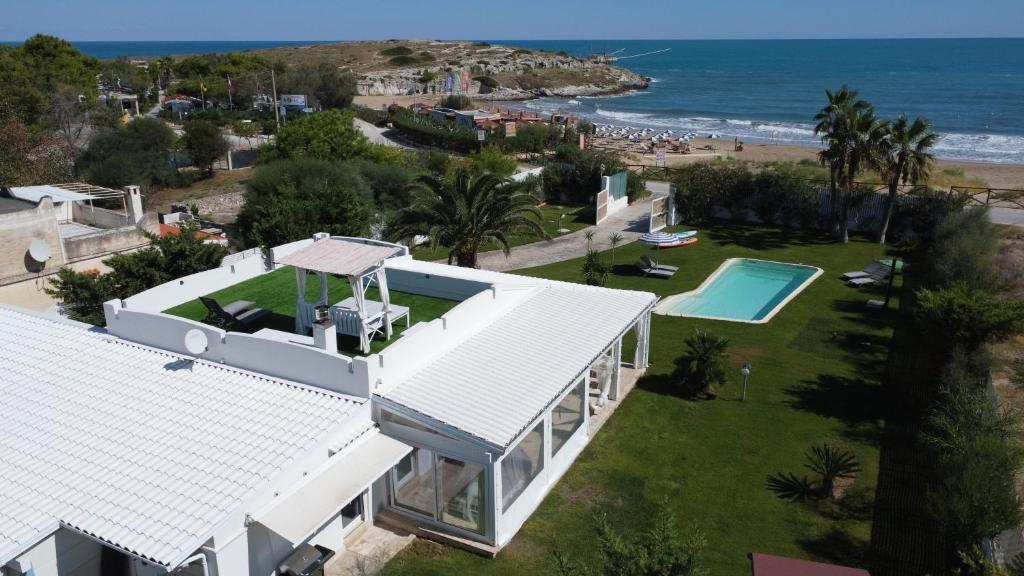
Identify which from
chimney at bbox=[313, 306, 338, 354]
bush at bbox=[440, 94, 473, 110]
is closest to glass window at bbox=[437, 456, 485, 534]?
chimney at bbox=[313, 306, 338, 354]

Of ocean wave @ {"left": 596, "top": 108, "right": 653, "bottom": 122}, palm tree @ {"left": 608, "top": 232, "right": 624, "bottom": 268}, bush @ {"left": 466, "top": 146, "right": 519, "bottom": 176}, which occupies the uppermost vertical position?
ocean wave @ {"left": 596, "top": 108, "right": 653, "bottom": 122}

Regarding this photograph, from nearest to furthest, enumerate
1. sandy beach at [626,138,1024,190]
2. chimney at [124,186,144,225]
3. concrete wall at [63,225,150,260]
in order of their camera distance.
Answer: concrete wall at [63,225,150,260], chimney at [124,186,144,225], sandy beach at [626,138,1024,190]

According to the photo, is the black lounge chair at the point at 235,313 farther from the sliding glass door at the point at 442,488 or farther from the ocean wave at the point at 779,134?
the ocean wave at the point at 779,134

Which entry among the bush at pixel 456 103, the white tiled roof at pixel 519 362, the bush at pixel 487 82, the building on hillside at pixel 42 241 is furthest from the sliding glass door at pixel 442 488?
the bush at pixel 487 82

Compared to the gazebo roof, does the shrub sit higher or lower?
higher

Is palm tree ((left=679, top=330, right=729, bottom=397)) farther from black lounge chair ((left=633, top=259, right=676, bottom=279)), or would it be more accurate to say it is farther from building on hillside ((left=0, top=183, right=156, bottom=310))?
building on hillside ((left=0, top=183, right=156, bottom=310))

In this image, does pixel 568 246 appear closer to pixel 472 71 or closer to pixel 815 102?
pixel 815 102

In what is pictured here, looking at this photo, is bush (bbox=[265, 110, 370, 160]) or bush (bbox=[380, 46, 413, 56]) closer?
bush (bbox=[265, 110, 370, 160])

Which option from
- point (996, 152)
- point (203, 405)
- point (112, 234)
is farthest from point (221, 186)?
point (996, 152)
